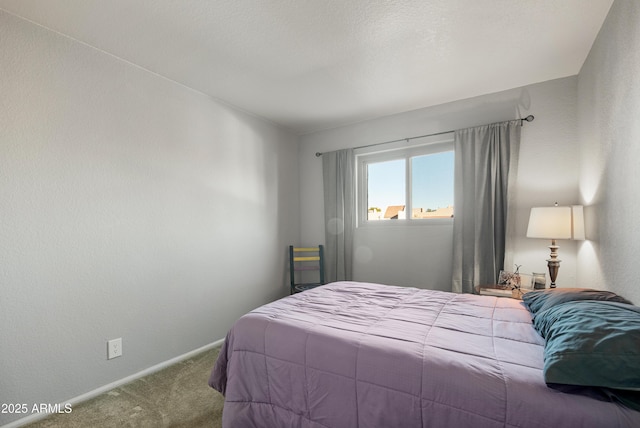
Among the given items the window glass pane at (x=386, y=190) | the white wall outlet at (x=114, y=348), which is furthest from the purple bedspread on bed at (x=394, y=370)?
the window glass pane at (x=386, y=190)

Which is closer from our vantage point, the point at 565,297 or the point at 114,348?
the point at 565,297

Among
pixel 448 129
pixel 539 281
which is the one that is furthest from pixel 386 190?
pixel 539 281

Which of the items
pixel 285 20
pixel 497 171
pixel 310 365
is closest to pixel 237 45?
pixel 285 20

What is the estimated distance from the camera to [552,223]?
7.36ft

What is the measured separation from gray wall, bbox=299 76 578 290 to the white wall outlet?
7.66 feet

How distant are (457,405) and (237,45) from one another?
2368 millimetres

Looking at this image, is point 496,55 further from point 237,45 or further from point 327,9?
point 237,45

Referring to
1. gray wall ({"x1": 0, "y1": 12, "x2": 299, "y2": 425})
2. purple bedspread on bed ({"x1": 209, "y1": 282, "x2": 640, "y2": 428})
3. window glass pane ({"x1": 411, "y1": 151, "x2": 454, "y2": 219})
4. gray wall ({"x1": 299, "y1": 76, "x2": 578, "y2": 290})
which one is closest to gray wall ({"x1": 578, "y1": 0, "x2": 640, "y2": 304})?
gray wall ({"x1": 299, "y1": 76, "x2": 578, "y2": 290})

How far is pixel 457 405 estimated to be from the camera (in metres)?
1.09

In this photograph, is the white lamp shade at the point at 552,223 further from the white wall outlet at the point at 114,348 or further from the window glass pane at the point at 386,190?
the white wall outlet at the point at 114,348

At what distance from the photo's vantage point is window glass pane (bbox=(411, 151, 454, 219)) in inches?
126

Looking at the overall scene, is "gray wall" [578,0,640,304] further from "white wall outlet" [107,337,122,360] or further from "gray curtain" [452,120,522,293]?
"white wall outlet" [107,337,122,360]

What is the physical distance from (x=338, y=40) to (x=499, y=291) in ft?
7.60

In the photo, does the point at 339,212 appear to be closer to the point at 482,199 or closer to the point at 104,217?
the point at 482,199
